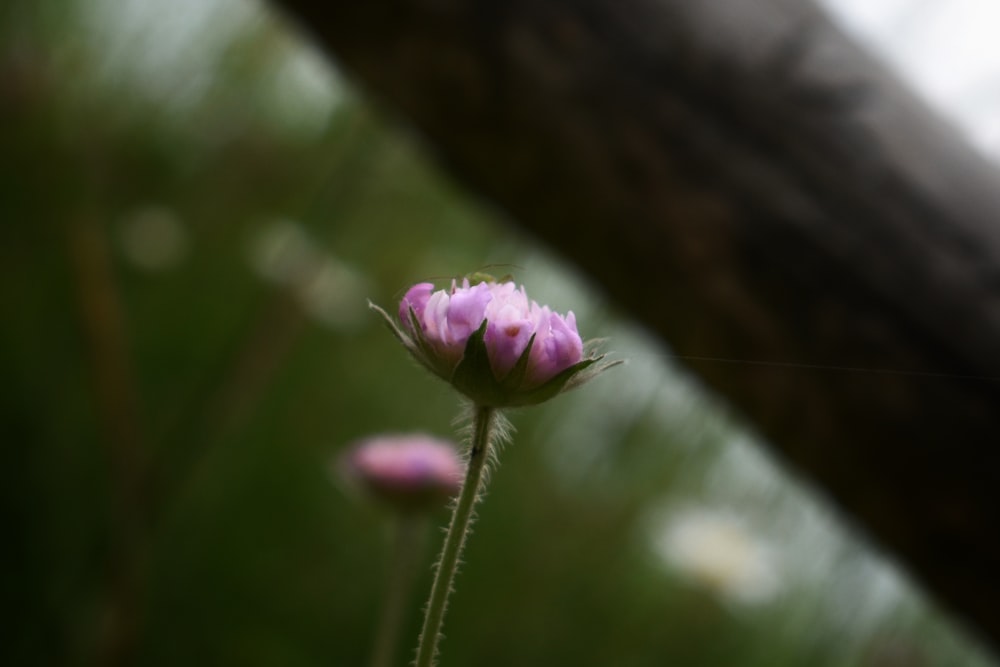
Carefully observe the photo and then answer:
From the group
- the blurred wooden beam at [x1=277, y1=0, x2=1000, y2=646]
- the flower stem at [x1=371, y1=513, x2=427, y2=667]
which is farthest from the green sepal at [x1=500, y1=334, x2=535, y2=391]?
the blurred wooden beam at [x1=277, y1=0, x2=1000, y2=646]

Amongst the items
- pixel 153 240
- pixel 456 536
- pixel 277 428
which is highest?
pixel 153 240

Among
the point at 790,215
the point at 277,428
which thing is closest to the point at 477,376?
the point at 790,215

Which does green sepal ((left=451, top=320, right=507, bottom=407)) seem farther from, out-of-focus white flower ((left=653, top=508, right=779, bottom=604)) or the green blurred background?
out-of-focus white flower ((left=653, top=508, right=779, bottom=604))

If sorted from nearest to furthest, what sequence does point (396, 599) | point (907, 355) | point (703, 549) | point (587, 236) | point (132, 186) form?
1. point (396, 599)
2. point (907, 355)
3. point (587, 236)
4. point (703, 549)
5. point (132, 186)

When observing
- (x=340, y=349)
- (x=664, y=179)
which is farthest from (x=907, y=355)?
(x=340, y=349)

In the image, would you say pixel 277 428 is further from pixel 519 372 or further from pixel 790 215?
pixel 519 372

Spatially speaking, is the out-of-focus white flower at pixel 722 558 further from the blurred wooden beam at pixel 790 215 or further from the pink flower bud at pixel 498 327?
the pink flower bud at pixel 498 327

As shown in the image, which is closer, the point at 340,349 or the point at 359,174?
the point at 359,174

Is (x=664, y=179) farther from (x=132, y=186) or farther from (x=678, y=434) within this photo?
(x=132, y=186)
